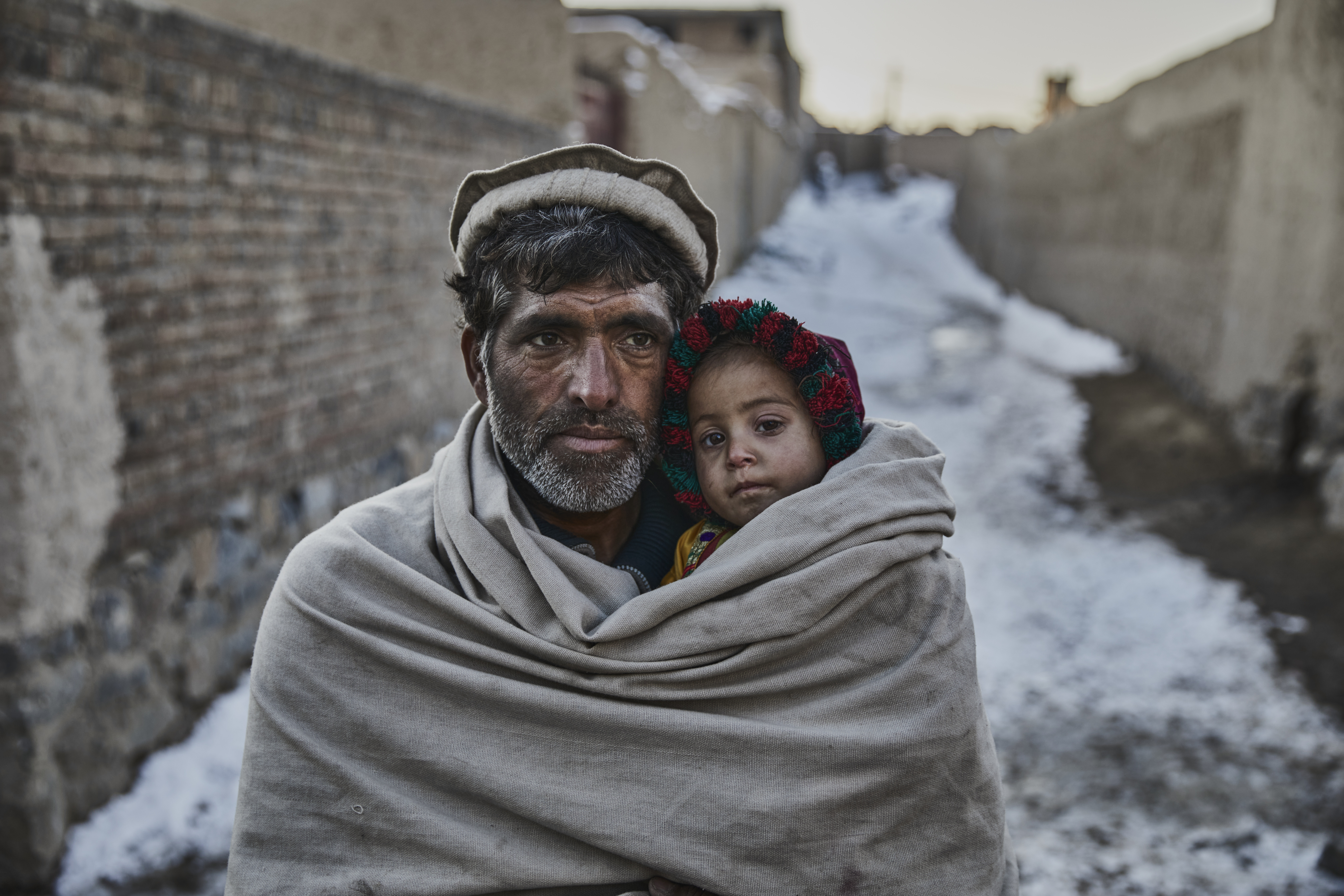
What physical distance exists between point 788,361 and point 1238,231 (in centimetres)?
723

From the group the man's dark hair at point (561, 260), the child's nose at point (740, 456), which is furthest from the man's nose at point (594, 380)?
the child's nose at point (740, 456)

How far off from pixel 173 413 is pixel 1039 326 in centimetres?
1193

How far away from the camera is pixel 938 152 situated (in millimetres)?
38594

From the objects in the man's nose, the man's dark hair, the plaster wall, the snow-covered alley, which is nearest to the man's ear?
the man's dark hair

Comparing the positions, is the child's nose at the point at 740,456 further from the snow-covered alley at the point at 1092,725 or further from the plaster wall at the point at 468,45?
the plaster wall at the point at 468,45

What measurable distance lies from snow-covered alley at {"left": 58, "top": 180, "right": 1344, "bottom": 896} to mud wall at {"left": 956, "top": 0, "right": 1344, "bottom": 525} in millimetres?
1153

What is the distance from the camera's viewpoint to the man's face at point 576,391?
1.83m

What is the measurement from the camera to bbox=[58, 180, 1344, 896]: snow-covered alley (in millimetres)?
3484

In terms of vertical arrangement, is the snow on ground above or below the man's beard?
below

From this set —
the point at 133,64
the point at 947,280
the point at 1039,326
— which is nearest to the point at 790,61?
the point at 947,280

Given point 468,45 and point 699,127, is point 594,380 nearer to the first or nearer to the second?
point 468,45

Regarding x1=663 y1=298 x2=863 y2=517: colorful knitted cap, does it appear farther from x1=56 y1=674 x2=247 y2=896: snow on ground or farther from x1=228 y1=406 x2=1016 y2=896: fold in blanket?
x1=56 y1=674 x2=247 y2=896: snow on ground

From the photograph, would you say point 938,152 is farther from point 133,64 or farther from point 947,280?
point 133,64

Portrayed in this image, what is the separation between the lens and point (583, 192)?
192 centimetres
